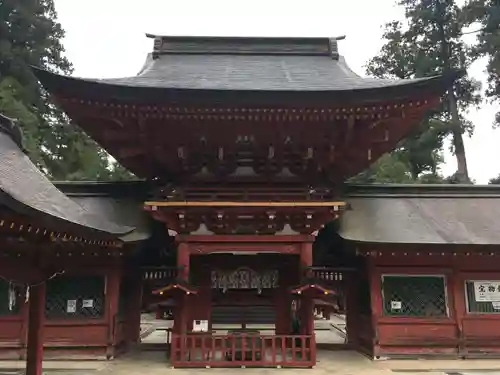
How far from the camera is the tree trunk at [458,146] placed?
29188 mm

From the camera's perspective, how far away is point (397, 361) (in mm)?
11789

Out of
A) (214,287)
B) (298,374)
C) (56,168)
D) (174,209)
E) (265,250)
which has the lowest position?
(298,374)

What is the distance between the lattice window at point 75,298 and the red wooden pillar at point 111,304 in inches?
6.3

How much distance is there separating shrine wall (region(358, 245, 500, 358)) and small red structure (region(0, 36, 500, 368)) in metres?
0.03

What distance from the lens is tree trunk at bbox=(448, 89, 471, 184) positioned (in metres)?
29.2

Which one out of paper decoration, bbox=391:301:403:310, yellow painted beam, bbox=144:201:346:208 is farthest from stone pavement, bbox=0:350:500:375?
yellow painted beam, bbox=144:201:346:208

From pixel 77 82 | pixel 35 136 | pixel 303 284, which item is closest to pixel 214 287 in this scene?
pixel 303 284

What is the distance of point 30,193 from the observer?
7.45 m

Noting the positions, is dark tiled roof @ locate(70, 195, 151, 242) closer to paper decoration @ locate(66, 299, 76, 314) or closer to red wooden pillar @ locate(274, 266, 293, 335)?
paper decoration @ locate(66, 299, 76, 314)

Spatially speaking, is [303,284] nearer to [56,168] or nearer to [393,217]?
[393,217]

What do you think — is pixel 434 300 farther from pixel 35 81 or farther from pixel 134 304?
pixel 35 81

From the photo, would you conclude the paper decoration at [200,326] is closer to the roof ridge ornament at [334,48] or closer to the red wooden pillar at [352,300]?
the red wooden pillar at [352,300]

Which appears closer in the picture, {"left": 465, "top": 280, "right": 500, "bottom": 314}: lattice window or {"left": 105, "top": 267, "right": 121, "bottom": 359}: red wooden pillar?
{"left": 105, "top": 267, "right": 121, "bottom": 359}: red wooden pillar

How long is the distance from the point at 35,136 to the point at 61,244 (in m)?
22.9
